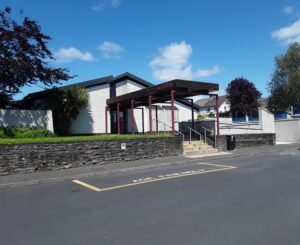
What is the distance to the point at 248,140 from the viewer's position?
1952 centimetres

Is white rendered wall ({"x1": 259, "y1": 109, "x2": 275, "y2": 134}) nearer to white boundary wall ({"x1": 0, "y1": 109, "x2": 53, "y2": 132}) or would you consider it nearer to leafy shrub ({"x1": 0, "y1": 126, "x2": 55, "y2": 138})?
white boundary wall ({"x1": 0, "y1": 109, "x2": 53, "y2": 132})

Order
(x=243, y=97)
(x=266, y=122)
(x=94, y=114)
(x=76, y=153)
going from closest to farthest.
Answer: (x=76, y=153), (x=94, y=114), (x=266, y=122), (x=243, y=97)

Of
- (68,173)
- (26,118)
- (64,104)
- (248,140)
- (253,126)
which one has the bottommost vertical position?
(68,173)

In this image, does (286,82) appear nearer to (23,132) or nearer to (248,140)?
(248,140)

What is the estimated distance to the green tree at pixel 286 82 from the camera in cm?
3847

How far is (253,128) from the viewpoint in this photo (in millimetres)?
21531

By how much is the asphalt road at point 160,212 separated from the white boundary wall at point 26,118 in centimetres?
753

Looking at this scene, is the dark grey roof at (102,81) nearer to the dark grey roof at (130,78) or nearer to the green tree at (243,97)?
the dark grey roof at (130,78)

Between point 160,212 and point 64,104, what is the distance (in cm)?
1504

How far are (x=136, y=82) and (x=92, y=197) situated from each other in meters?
17.9

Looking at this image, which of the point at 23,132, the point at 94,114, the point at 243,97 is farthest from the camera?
the point at 243,97

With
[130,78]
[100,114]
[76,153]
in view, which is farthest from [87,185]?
[130,78]

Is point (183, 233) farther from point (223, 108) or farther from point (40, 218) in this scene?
point (223, 108)

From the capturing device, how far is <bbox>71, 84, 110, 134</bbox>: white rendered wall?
21.2 m
